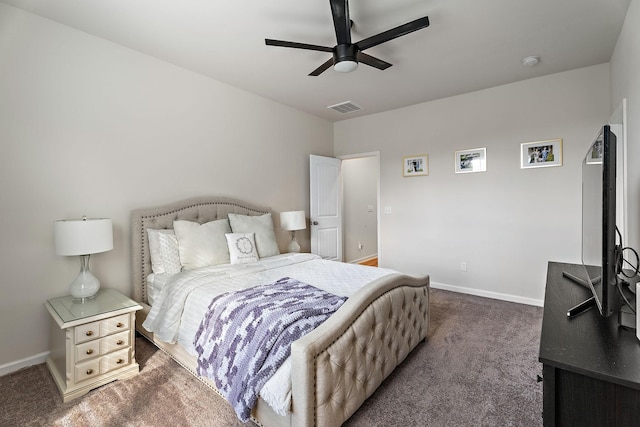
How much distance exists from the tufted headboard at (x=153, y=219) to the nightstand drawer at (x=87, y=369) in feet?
2.66

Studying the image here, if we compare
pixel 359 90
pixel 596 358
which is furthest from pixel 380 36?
pixel 596 358

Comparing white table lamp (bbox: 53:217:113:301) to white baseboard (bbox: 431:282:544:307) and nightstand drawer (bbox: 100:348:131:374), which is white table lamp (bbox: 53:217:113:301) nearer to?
nightstand drawer (bbox: 100:348:131:374)

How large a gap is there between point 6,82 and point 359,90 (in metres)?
3.29

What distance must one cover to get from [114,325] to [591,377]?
2.59m

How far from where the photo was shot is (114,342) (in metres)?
2.15

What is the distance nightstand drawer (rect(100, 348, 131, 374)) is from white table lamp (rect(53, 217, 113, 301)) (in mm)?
511

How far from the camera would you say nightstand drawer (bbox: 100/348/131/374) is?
6.89ft

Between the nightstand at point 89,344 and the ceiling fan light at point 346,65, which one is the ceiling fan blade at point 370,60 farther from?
the nightstand at point 89,344

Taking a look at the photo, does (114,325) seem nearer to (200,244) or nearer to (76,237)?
(76,237)

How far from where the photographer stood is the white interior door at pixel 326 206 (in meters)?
4.82

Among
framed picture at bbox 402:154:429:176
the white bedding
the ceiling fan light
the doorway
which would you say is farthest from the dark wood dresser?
the doorway

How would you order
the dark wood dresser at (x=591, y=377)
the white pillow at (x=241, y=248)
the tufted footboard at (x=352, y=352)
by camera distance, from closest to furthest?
the dark wood dresser at (x=591, y=377) → the tufted footboard at (x=352, y=352) → the white pillow at (x=241, y=248)

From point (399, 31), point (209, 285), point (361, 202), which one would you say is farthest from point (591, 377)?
point (361, 202)

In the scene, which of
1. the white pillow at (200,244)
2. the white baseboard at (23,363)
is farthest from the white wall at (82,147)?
the white pillow at (200,244)
